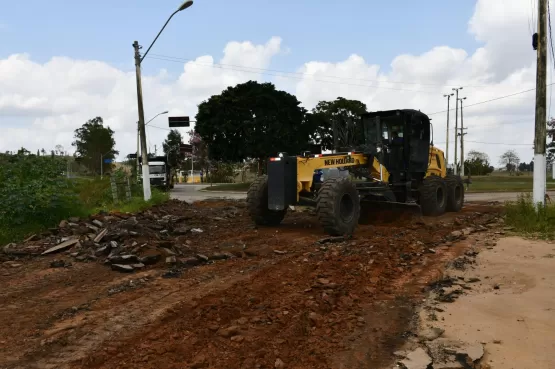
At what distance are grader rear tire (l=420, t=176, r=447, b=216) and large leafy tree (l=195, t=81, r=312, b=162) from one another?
23.6 meters

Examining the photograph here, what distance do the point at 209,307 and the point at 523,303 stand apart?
3.56m

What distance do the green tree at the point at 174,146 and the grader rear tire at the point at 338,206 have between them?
66.8 m

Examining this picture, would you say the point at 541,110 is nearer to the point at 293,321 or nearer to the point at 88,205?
the point at 293,321

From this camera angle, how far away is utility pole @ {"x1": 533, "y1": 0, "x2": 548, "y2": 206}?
1155cm

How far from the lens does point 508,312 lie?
201 inches

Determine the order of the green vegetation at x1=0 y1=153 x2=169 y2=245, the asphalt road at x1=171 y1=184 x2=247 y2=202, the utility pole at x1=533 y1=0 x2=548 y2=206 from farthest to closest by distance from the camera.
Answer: the asphalt road at x1=171 y1=184 x2=247 y2=202
the utility pole at x1=533 y1=0 x2=548 y2=206
the green vegetation at x1=0 y1=153 x2=169 y2=245

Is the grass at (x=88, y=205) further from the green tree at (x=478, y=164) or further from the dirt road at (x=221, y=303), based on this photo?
the green tree at (x=478, y=164)

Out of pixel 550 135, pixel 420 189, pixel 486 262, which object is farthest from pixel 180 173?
pixel 486 262

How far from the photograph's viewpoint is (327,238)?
9258 millimetres

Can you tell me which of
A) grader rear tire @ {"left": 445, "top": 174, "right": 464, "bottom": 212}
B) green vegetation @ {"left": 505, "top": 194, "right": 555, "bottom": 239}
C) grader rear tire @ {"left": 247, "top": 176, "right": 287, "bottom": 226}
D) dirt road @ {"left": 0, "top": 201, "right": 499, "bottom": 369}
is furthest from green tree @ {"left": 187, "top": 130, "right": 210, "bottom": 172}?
dirt road @ {"left": 0, "top": 201, "right": 499, "bottom": 369}

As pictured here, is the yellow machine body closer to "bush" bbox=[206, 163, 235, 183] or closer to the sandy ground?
the sandy ground

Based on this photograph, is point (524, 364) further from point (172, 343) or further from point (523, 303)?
point (172, 343)

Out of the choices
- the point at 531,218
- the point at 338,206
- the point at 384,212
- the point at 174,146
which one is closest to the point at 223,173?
the point at 174,146

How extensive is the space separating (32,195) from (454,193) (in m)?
12.1
